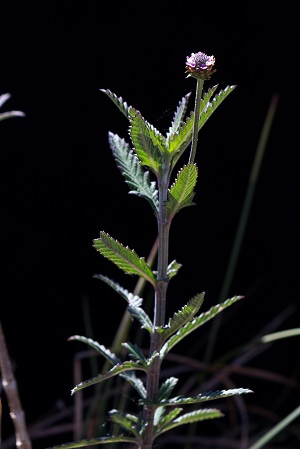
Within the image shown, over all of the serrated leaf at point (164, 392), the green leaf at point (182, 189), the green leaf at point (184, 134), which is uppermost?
the green leaf at point (184, 134)

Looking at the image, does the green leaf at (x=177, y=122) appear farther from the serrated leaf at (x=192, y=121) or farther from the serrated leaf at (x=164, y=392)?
the serrated leaf at (x=164, y=392)

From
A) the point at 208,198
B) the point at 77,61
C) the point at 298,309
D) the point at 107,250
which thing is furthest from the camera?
the point at 298,309

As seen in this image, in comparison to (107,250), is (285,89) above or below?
above

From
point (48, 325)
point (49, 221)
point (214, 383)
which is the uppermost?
point (49, 221)

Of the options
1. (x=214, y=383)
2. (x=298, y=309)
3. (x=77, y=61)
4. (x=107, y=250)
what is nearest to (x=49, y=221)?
(x=77, y=61)

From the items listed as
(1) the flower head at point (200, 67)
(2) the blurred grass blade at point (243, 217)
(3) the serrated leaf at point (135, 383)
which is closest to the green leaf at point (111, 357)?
(3) the serrated leaf at point (135, 383)

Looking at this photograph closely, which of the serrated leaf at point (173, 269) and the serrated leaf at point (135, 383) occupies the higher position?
the serrated leaf at point (173, 269)

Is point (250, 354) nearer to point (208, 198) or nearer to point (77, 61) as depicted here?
point (208, 198)
